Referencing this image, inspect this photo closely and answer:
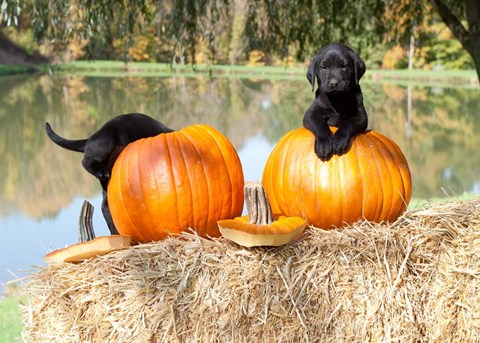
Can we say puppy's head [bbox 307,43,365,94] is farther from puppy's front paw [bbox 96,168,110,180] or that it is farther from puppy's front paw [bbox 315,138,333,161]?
puppy's front paw [bbox 96,168,110,180]

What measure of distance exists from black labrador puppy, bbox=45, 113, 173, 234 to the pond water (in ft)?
1.50

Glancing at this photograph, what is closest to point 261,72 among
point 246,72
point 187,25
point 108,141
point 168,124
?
point 246,72

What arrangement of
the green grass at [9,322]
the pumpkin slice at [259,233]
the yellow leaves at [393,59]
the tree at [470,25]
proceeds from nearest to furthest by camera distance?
1. the pumpkin slice at [259,233]
2. the green grass at [9,322]
3. the tree at [470,25]
4. the yellow leaves at [393,59]

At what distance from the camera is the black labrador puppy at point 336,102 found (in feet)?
8.88

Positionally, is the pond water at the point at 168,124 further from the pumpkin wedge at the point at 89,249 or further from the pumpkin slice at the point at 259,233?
the pumpkin slice at the point at 259,233

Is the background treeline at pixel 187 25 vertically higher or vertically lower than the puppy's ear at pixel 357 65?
higher

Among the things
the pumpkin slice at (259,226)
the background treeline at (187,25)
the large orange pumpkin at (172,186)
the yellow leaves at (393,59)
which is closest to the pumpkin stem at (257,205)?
the pumpkin slice at (259,226)

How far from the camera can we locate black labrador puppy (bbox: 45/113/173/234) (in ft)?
9.01

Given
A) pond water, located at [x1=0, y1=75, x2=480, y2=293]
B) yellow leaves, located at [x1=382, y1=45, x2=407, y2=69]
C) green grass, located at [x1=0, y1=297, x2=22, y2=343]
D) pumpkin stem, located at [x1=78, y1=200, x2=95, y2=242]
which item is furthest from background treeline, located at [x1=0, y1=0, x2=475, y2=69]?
yellow leaves, located at [x1=382, y1=45, x2=407, y2=69]

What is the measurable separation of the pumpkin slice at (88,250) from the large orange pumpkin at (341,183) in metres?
0.76

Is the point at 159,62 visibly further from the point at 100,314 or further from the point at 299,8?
the point at 100,314

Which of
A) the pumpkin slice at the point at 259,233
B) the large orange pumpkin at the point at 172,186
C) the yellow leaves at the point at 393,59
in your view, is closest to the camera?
the pumpkin slice at the point at 259,233

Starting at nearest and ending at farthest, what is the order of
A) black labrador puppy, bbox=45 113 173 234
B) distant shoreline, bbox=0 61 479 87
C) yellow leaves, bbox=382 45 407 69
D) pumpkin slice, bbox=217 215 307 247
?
pumpkin slice, bbox=217 215 307 247
black labrador puppy, bbox=45 113 173 234
distant shoreline, bbox=0 61 479 87
yellow leaves, bbox=382 45 407 69

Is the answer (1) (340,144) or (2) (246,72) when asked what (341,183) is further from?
(2) (246,72)
